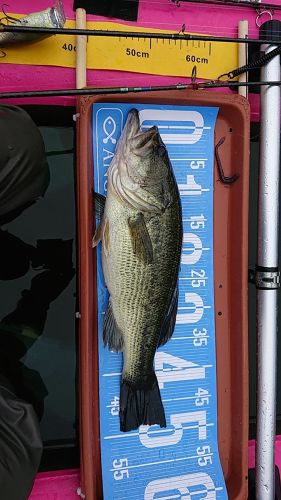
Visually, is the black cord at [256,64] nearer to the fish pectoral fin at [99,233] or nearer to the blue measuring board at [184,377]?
the blue measuring board at [184,377]

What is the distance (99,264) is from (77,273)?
0.35ft

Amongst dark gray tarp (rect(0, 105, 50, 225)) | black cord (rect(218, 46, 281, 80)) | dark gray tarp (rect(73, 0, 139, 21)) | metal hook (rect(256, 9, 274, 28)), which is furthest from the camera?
metal hook (rect(256, 9, 274, 28))

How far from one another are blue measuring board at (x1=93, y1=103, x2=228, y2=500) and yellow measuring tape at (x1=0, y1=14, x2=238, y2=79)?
0.59ft

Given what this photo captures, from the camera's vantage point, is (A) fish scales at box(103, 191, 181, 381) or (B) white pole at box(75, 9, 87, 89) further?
(B) white pole at box(75, 9, 87, 89)

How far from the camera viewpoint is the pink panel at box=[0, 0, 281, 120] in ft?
5.31

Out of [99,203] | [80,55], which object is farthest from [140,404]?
[80,55]

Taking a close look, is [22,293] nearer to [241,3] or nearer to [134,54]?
[134,54]

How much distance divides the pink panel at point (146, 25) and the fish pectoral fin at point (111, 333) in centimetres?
74

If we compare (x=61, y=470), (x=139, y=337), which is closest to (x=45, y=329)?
(x=139, y=337)

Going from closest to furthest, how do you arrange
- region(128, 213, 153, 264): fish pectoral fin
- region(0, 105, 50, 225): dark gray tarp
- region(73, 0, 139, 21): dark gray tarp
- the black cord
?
region(0, 105, 50, 225): dark gray tarp → region(128, 213, 153, 264): fish pectoral fin → the black cord → region(73, 0, 139, 21): dark gray tarp

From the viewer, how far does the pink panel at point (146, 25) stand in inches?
63.7

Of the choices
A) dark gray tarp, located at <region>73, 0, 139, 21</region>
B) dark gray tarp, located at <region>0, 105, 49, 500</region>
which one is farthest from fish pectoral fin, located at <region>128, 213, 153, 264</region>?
dark gray tarp, located at <region>73, 0, 139, 21</region>

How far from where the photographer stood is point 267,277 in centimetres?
168

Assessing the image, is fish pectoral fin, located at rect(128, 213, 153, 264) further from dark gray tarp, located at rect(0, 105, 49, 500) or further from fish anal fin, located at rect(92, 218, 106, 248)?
dark gray tarp, located at rect(0, 105, 49, 500)
